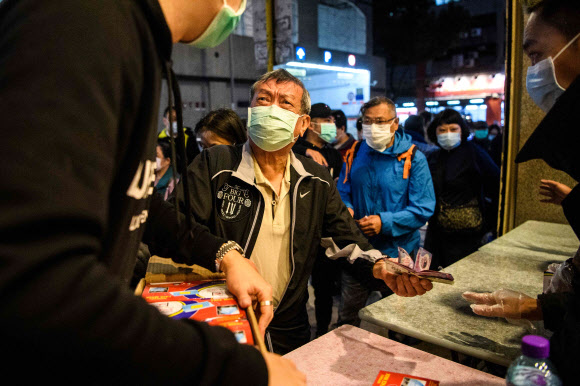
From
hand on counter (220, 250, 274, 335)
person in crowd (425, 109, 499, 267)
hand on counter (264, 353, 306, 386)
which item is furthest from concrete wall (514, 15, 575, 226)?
hand on counter (264, 353, 306, 386)

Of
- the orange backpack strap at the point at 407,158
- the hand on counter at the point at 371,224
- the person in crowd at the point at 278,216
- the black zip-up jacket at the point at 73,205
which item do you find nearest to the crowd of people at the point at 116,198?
the black zip-up jacket at the point at 73,205

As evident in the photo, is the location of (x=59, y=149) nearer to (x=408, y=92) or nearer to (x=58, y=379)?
(x=58, y=379)

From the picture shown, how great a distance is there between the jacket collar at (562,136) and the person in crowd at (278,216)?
89cm

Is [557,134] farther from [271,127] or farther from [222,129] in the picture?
[222,129]

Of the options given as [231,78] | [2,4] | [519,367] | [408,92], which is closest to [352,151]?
[519,367]

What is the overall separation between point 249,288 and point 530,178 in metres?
3.57

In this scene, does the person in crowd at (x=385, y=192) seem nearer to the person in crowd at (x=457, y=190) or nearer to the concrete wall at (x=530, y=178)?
the person in crowd at (x=457, y=190)

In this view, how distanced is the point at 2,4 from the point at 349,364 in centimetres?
134

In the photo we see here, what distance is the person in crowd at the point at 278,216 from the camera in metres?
1.97

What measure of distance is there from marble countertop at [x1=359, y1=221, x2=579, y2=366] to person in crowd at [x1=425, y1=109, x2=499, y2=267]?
101cm

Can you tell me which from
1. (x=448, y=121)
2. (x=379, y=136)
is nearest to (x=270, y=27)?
(x=379, y=136)

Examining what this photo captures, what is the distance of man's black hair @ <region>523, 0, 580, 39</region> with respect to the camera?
1164mm

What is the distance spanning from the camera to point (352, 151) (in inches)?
155

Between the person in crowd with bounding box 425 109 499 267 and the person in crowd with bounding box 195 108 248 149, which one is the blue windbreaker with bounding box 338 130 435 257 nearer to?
the person in crowd with bounding box 425 109 499 267
